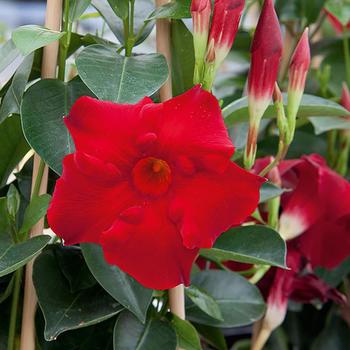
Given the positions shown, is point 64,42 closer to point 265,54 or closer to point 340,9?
point 265,54

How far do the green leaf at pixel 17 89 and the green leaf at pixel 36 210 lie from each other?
0.09m

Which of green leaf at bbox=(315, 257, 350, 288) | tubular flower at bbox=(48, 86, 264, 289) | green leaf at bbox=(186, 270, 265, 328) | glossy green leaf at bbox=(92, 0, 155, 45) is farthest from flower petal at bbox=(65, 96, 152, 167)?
green leaf at bbox=(315, 257, 350, 288)

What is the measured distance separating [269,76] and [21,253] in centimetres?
25

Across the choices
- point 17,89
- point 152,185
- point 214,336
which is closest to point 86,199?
point 152,185

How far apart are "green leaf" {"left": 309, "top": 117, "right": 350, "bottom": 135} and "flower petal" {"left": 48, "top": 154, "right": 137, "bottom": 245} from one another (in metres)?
0.40

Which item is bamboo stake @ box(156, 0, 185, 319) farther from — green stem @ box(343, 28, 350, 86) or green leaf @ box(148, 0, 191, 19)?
green stem @ box(343, 28, 350, 86)

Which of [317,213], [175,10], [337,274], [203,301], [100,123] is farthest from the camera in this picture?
[337,274]

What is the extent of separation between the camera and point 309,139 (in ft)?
3.62

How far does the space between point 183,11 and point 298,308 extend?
526 mm

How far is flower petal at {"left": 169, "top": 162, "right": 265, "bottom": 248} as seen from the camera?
526mm

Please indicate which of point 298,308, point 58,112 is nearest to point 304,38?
point 58,112

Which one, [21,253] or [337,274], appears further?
[337,274]

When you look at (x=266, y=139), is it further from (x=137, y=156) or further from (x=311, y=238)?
(x=137, y=156)

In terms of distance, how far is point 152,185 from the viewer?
550 mm
